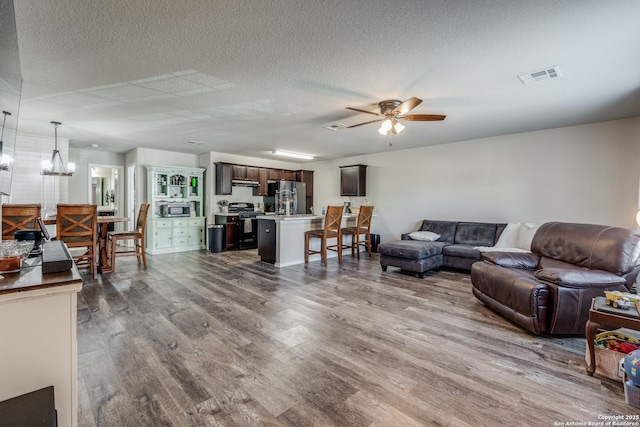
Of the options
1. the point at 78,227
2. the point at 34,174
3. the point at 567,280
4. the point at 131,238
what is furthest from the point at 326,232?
the point at 34,174

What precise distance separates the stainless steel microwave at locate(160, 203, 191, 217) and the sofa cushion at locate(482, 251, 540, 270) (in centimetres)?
621

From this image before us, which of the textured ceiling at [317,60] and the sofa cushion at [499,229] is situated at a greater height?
the textured ceiling at [317,60]

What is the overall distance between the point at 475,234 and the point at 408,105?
3.36 meters

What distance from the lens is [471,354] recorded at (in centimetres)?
224

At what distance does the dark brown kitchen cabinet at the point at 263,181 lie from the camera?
7.77 m

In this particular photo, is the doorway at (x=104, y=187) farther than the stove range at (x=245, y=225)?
Yes

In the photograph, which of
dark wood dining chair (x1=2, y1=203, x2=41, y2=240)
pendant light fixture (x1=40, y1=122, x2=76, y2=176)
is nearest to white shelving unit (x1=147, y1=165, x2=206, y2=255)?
pendant light fixture (x1=40, y1=122, x2=76, y2=176)

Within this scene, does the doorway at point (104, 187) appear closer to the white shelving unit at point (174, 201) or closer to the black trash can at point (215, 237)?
the white shelving unit at point (174, 201)

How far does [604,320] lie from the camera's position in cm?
193

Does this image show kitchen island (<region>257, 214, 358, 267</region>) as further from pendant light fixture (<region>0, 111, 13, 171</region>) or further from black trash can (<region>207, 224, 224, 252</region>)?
pendant light fixture (<region>0, 111, 13, 171</region>)

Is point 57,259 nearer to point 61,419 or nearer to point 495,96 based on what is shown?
A: point 61,419

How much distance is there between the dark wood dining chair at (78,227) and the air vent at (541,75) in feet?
18.2

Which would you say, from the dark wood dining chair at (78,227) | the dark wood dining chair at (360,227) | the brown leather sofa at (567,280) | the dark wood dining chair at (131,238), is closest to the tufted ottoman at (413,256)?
the dark wood dining chair at (360,227)

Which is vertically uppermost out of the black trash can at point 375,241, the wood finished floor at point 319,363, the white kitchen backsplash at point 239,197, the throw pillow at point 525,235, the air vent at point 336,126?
the air vent at point 336,126
